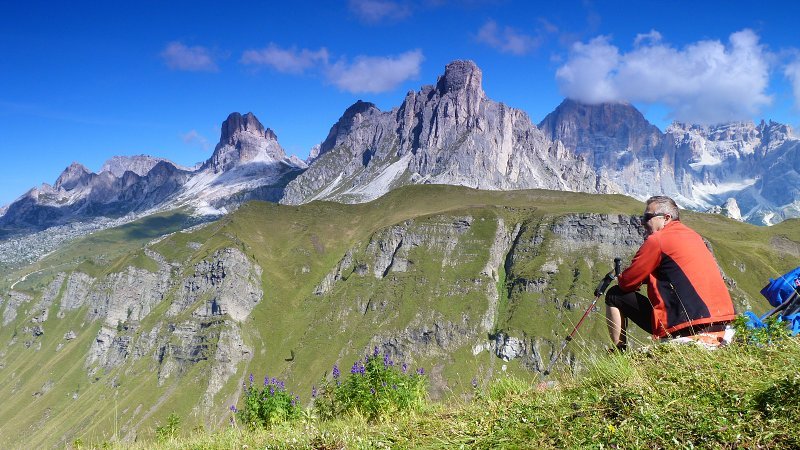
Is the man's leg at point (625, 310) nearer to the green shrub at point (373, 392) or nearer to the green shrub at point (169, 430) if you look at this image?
the green shrub at point (373, 392)

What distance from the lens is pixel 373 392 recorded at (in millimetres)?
9008

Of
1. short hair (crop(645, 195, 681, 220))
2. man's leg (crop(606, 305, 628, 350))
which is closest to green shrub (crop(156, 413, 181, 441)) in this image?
man's leg (crop(606, 305, 628, 350))

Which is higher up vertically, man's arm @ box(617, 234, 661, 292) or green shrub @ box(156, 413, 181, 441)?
man's arm @ box(617, 234, 661, 292)

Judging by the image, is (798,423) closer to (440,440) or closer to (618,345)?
(440,440)

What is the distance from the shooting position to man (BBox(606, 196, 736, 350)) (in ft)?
25.8

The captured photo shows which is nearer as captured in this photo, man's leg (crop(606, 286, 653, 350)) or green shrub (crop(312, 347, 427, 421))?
green shrub (crop(312, 347, 427, 421))

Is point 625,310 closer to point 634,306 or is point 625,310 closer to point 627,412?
point 634,306

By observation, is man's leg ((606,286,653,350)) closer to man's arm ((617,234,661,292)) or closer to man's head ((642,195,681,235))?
man's arm ((617,234,661,292))

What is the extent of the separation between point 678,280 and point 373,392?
5659 mm

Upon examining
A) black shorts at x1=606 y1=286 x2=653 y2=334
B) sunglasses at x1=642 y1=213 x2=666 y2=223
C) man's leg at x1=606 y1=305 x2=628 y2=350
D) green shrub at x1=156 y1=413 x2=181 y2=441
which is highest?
sunglasses at x1=642 y1=213 x2=666 y2=223

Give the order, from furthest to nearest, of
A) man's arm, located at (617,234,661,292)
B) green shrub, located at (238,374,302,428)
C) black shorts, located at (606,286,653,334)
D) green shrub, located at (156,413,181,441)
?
green shrub, located at (238,374,302,428) → green shrub, located at (156,413,181,441) → black shorts, located at (606,286,653,334) → man's arm, located at (617,234,661,292)

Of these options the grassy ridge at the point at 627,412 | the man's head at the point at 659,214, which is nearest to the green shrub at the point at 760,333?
the grassy ridge at the point at 627,412

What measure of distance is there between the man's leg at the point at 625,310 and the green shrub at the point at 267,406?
250 inches

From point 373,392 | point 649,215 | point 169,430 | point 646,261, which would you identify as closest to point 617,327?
point 646,261
